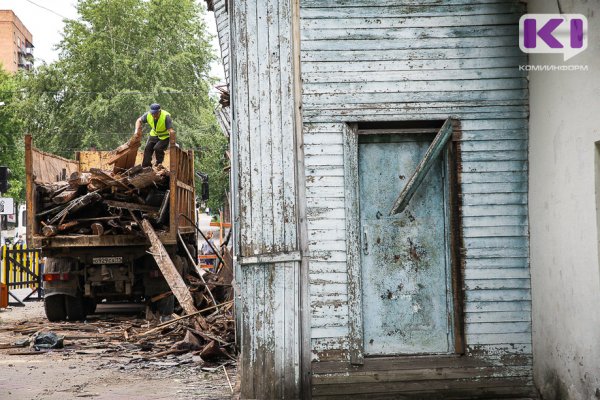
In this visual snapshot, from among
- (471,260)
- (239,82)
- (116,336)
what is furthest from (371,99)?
(116,336)

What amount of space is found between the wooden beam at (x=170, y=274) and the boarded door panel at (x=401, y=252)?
459 centimetres

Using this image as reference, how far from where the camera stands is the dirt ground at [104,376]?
25.2 feet

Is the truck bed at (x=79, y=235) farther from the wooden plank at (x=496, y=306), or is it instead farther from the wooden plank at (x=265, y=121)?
the wooden plank at (x=496, y=306)

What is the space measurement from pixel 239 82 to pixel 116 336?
6395mm

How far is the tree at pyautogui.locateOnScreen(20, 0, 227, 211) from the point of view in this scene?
142ft

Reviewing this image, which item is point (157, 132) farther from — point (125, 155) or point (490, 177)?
point (490, 177)

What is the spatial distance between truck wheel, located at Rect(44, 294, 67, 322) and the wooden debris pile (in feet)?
4.14

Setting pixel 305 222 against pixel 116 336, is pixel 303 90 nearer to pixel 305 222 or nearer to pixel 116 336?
pixel 305 222

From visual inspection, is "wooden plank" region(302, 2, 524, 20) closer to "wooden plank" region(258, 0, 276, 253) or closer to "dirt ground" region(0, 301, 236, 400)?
"wooden plank" region(258, 0, 276, 253)

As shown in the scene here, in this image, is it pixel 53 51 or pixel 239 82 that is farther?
pixel 53 51

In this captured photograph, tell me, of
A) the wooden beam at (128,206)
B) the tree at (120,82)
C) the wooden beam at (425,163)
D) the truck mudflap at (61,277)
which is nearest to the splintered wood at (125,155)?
the wooden beam at (128,206)

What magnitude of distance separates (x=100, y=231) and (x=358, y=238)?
7.20 m

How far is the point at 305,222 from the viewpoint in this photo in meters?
6.75

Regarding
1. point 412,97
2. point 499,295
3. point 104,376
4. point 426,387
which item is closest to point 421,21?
point 412,97
